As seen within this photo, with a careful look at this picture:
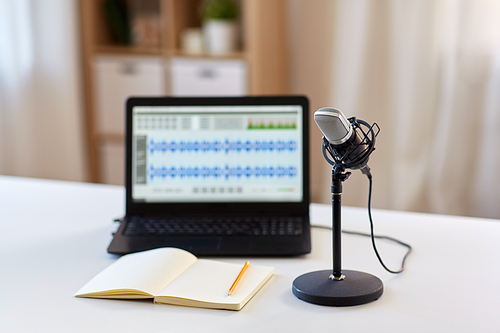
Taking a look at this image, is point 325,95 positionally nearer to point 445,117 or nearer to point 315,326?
point 445,117

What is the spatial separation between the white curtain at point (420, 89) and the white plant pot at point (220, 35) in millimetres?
367

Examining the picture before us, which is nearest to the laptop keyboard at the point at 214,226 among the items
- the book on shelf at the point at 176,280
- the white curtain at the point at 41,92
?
the book on shelf at the point at 176,280

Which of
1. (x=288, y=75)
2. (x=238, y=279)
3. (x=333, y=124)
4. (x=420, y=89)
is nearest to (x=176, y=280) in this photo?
(x=238, y=279)

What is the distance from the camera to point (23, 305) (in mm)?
783

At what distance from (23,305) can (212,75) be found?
207cm

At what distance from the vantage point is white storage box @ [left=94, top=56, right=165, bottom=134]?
290 centimetres

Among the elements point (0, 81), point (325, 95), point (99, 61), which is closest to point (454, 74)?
point (325, 95)

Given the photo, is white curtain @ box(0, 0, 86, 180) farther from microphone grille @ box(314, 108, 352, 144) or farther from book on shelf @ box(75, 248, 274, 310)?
microphone grille @ box(314, 108, 352, 144)

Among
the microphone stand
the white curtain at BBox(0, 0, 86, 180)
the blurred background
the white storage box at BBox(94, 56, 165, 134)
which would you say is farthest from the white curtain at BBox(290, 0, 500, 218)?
the microphone stand

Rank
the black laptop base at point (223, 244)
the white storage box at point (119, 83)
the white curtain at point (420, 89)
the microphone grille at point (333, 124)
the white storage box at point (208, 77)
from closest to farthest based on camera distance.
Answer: the microphone grille at point (333, 124)
the black laptop base at point (223, 244)
the white curtain at point (420, 89)
the white storage box at point (208, 77)
the white storage box at point (119, 83)

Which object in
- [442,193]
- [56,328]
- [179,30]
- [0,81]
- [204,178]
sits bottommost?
[442,193]

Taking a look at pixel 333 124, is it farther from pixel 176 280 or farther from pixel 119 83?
pixel 119 83

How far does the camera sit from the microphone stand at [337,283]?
2.49 feet

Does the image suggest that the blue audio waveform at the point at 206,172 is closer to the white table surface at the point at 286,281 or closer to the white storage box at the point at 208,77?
the white table surface at the point at 286,281
